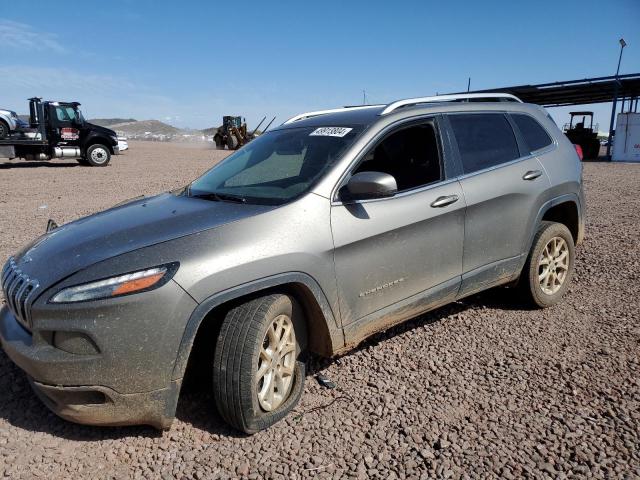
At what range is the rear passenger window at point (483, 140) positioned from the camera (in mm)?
3727

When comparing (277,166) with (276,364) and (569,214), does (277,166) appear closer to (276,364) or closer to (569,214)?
(276,364)

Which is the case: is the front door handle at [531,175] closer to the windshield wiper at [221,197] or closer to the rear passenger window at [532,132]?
the rear passenger window at [532,132]

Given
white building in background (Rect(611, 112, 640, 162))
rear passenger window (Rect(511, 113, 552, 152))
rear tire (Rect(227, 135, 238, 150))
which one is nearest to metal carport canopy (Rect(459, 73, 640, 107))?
white building in background (Rect(611, 112, 640, 162))

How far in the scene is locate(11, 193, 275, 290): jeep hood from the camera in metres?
2.51

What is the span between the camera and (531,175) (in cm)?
404

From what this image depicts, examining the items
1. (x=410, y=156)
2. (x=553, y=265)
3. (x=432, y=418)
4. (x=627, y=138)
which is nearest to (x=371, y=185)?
(x=410, y=156)

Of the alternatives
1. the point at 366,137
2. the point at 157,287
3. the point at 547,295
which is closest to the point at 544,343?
the point at 547,295

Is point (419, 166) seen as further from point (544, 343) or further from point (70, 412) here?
point (70, 412)

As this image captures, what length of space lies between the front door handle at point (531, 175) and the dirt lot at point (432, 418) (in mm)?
1173

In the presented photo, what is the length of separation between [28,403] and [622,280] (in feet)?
17.2

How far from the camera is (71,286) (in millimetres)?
2359

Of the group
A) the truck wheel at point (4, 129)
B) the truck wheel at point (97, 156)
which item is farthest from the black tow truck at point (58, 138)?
the truck wheel at point (4, 129)

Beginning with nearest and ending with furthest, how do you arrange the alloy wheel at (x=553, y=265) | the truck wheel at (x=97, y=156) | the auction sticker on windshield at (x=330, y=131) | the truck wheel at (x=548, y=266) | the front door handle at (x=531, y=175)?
the auction sticker on windshield at (x=330, y=131)
the front door handle at (x=531, y=175)
the truck wheel at (x=548, y=266)
the alloy wheel at (x=553, y=265)
the truck wheel at (x=97, y=156)

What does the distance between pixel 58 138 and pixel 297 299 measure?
1934cm
